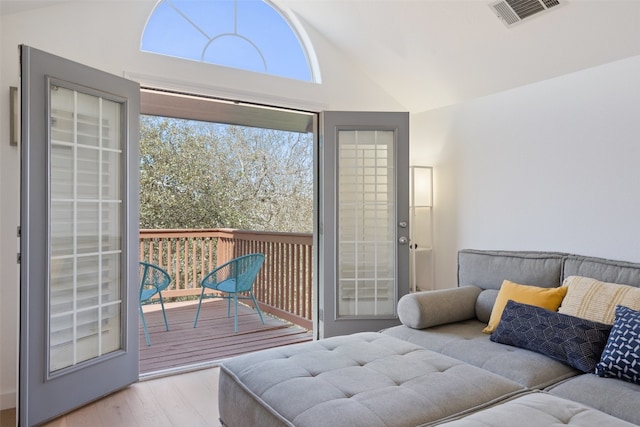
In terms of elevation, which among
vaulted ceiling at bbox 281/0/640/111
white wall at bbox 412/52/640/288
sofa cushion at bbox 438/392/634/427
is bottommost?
sofa cushion at bbox 438/392/634/427

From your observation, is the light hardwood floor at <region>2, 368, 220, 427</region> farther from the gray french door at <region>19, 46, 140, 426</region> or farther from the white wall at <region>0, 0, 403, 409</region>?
the white wall at <region>0, 0, 403, 409</region>

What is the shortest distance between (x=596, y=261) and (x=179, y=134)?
6259 millimetres

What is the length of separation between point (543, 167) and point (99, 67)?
10.1ft

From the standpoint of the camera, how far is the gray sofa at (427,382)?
1.45 meters

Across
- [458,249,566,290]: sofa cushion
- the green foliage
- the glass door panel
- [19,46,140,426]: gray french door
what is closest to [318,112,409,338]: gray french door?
[458,249,566,290]: sofa cushion

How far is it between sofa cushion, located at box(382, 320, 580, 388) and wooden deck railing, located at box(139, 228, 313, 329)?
6.38 ft

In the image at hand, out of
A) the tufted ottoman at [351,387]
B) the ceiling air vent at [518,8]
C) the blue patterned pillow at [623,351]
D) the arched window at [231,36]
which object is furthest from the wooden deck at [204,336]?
the ceiling air vent at [518,8]

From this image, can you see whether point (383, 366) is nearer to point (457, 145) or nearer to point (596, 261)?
point (596, 261)

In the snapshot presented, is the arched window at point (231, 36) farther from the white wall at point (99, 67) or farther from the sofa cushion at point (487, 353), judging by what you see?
the sofa cushion at point (487, 353)

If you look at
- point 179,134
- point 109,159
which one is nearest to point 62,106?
point 109,159

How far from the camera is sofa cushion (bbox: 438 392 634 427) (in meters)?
1.37

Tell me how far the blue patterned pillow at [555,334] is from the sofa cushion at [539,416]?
0.43 meters

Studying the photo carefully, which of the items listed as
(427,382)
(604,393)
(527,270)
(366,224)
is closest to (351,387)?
(427,382)

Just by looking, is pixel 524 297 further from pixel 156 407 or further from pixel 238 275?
pixel 238 275
